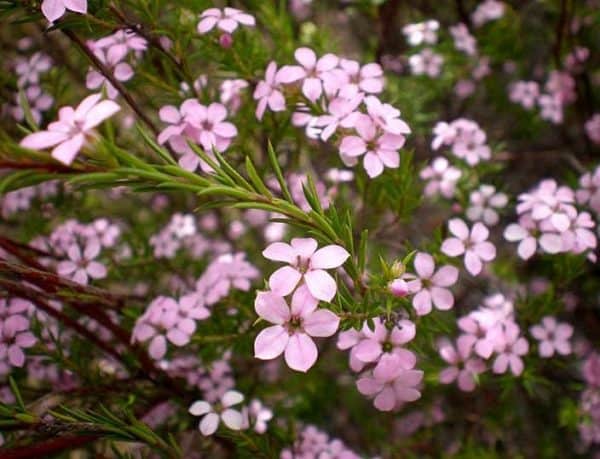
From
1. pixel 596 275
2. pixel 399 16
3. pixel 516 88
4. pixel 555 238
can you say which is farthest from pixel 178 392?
pixel 399 16

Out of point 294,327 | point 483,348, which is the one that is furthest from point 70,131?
point 483,348

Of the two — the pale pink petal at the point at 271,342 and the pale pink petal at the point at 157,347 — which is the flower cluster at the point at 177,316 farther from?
the pale pink petal at the point at 271,342

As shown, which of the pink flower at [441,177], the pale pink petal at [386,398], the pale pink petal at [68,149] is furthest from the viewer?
the pink flower at [441,177]

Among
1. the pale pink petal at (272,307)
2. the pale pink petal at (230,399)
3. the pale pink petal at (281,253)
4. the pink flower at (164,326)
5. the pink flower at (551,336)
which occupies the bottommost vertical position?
the pink flower at (551,336)

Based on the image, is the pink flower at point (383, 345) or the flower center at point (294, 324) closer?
the flower center at point (294, 324)

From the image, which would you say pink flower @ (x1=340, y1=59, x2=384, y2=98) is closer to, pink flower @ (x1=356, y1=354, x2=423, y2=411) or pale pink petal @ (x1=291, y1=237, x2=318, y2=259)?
pale pink petal @ (x1=291, y1=237, x2=318, y2=259)

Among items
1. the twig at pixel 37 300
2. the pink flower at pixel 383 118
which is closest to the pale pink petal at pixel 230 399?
the twig at pixel 37 300
